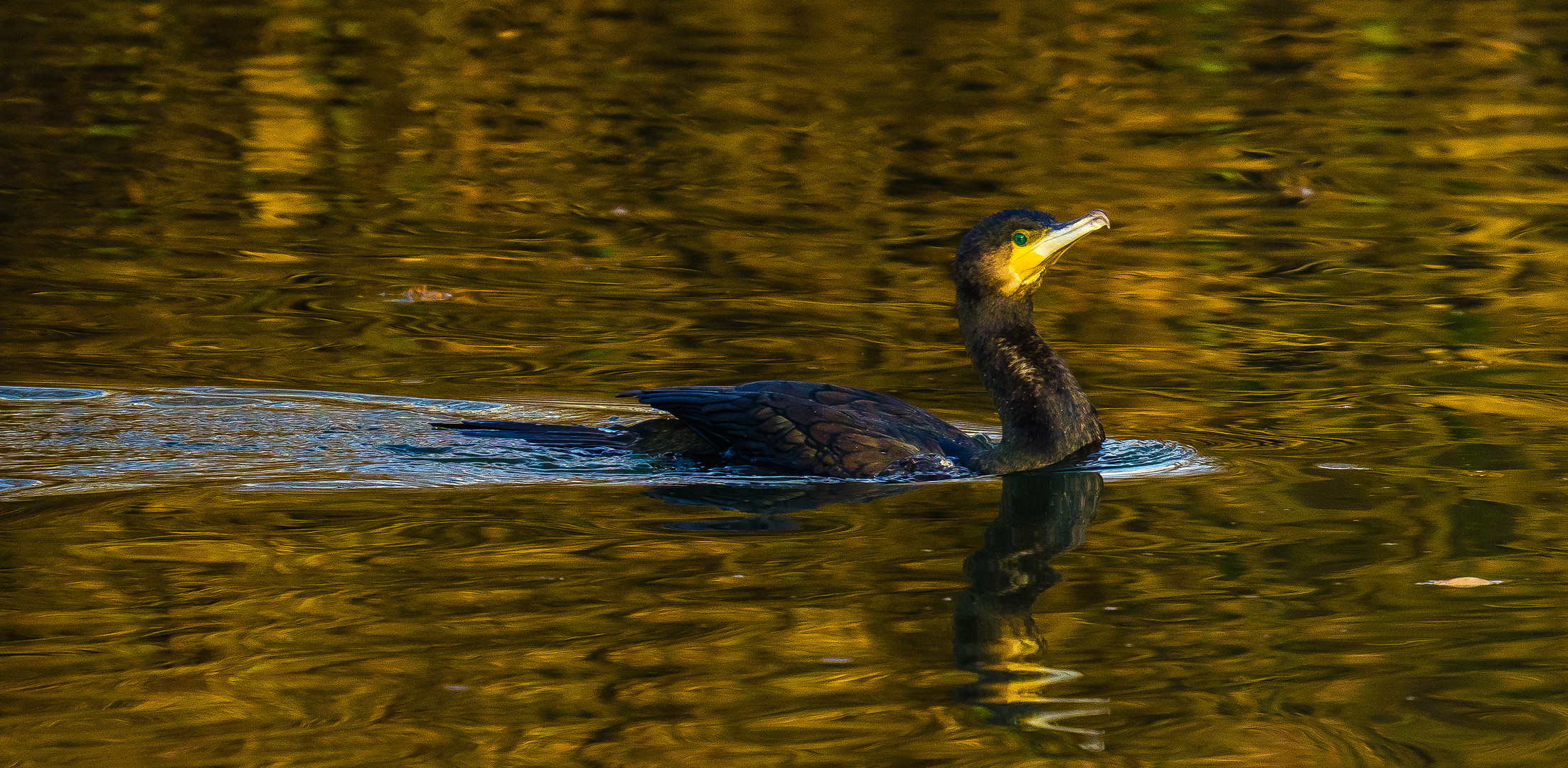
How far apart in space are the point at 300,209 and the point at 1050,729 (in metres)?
10.1

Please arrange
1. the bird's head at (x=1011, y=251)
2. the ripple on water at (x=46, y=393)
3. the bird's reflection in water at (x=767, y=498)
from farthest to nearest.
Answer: the ripple on water at (x=46, y=393) → the bird's head at (x=1011, y=251) → the bird's reflection in water at (x=767, y=498)

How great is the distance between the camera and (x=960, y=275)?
7816 millimetres

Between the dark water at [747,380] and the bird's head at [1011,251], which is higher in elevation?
the bird's head at [1011,251]

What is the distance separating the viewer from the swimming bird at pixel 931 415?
24.3 feet

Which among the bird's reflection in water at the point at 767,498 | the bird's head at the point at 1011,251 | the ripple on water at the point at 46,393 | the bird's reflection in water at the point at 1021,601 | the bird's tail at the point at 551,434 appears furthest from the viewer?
the ripple on water at the point at 46,393

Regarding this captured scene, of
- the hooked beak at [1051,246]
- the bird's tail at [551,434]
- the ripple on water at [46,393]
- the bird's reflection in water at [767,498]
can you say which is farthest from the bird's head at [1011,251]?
the ripple on water at [46,393]

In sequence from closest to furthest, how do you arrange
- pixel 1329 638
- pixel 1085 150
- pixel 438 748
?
pixel 438 748 < pixel 1329 638 < pixel 1085 150

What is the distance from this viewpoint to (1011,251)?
25.1ft

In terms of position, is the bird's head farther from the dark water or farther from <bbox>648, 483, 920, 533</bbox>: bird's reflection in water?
<bbox>648, 483, 920, 533</bbox>: bird's reflection in water

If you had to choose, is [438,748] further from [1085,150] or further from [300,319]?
[1085,150]

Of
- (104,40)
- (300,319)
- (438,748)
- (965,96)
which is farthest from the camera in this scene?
(104,40)

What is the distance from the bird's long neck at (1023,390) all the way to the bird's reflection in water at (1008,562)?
0.36ft

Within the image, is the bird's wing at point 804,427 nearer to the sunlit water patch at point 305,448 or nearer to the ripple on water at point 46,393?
the sunlit water patch at point 305,448

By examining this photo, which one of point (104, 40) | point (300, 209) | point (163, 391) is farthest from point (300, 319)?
point (104, 40)
